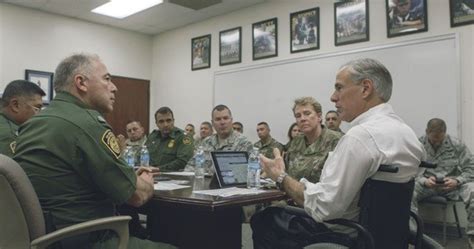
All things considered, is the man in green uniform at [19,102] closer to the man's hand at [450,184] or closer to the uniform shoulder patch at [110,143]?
the uniform shoulder patch at [110,143]

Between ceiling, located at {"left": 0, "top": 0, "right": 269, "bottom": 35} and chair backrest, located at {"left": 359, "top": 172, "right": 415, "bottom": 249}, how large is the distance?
16.4 ft

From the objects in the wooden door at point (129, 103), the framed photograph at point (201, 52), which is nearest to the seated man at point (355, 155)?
the framed photograph at point (201, 52)

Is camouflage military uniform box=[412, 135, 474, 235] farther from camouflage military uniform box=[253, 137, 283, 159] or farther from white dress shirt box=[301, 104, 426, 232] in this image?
white dress shirt box=[301, 104, 426, 232]

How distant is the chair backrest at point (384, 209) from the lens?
130 centimetres

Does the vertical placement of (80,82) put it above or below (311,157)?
above

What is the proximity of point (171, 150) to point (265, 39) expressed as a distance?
9.30 ft

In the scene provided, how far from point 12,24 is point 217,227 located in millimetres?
5467

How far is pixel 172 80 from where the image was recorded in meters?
7.42

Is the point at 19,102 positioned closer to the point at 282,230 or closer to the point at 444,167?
the point at 282,230

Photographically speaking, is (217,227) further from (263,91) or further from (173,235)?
(263,91)

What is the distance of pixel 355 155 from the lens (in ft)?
4.36

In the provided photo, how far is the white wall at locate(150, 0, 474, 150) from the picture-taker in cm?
414

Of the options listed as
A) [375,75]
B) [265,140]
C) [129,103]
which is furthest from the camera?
[129,103]

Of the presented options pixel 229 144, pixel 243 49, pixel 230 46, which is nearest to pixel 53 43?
pixel 230 46
